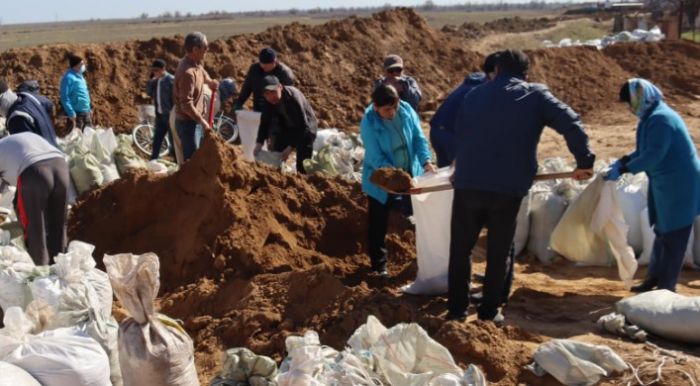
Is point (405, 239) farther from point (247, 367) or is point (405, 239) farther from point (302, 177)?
point (247, 367)

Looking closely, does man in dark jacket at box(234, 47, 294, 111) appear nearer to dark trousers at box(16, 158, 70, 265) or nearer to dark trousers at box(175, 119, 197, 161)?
dark trousers at box(175, 119, 197, 161)

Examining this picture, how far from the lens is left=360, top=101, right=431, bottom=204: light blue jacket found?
598 cm

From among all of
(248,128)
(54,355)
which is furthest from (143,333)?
(248,128)

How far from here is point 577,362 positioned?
14.4 ft

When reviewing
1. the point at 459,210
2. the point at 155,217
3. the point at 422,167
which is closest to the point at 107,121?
the point at 155,217

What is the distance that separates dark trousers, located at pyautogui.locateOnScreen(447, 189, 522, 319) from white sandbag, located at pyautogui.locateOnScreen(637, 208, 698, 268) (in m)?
2.05

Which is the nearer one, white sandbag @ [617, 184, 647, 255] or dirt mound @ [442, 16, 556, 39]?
white sandbag @ [617, 184, 647, 255]

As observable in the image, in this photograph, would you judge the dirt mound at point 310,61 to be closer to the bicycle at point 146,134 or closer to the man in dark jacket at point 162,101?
the bicycle at point 146,134

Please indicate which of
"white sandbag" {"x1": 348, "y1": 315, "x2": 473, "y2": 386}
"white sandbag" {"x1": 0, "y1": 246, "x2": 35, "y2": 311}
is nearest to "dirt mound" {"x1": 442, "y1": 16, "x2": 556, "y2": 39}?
"white sandbag" {"x1": 0, "y1": 246, "x2": 35, "y2": 311}

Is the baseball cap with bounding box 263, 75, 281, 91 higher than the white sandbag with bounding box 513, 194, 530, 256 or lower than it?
higher

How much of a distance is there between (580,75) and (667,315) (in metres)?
15.4

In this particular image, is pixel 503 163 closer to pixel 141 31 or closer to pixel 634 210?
pixel 634 210

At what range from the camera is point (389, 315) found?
16.1 feet

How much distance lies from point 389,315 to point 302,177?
2695mm
